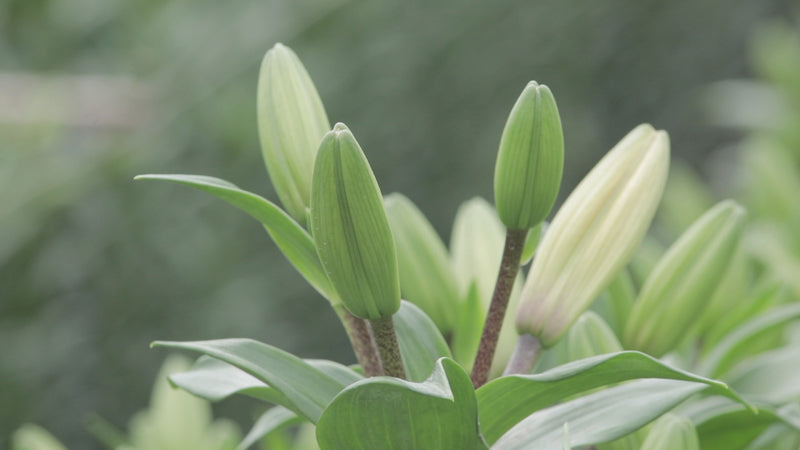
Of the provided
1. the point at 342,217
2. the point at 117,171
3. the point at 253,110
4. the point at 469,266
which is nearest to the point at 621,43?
the point at 253,110

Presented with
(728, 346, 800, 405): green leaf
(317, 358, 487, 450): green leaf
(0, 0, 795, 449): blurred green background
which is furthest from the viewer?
(0, 0, 795, 449): blurred green background

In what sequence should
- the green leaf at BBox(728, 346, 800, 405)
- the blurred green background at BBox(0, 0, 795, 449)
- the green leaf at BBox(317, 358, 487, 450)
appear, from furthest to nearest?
the blurred green background at BBox(0, 0, 795, 449) < the green leaf at BBox(728, 346, 800, 405) < the green leaf at BBox(317, 358, 487, 450)

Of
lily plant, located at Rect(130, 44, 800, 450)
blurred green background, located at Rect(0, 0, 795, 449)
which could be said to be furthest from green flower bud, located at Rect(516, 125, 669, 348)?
blurred green background, located at Rect(0, 0, 795, 449)

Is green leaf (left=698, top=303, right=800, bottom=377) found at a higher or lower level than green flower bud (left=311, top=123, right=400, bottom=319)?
lower

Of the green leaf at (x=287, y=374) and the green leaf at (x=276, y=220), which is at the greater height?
the green leaf at (x=276, y=220)

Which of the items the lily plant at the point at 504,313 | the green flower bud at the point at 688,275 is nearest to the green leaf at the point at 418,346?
the lily plant at the point at 504,313

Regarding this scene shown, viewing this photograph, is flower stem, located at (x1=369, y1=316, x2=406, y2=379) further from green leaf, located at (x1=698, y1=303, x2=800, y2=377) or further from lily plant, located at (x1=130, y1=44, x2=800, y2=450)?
green leaf, located at (x1=698, y1=303, x2=800, y2=377)

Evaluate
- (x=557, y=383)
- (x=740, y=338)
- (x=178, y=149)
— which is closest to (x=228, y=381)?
(x=557, y=383)

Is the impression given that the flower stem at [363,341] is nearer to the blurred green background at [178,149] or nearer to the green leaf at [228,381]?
the green leaf at [228,381]
